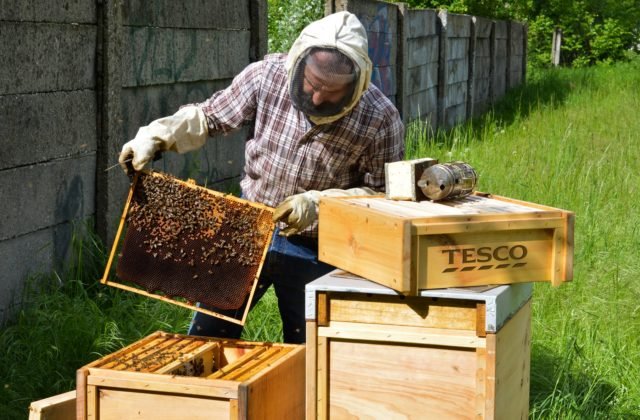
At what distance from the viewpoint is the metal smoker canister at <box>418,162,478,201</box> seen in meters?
3.12

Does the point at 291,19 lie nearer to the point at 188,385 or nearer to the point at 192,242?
the point at 192,242

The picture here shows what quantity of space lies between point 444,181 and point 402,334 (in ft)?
1.73

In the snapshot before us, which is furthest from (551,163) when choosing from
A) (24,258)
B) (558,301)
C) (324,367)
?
(324,367)

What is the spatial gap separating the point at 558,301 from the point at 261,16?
2990 mm

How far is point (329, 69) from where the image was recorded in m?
3.34

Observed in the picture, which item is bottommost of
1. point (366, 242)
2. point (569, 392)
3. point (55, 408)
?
point (569, 392)

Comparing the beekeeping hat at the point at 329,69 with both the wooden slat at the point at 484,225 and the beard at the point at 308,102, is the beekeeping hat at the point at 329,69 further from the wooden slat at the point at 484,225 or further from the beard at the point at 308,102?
the wooden slat at the point at 484,225

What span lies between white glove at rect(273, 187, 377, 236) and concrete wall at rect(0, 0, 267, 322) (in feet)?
5.28

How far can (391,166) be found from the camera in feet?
10.5

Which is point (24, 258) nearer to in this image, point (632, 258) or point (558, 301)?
point (558, 301)

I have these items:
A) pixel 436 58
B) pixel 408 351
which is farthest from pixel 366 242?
pixel 436 58

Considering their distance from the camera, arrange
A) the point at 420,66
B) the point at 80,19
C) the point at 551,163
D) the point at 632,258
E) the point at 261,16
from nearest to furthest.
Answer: the point at 80,19
the point at 632,258
the point at 261,16
the point at 551,163
the point at 420,66

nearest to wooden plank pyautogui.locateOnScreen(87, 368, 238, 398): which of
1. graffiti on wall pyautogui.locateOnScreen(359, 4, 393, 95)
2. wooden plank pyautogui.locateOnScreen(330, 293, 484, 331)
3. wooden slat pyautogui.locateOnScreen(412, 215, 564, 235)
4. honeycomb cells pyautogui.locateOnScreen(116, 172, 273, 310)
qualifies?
wooden plank pyautogui.locateOnScreen(330, 293, 484, 331)

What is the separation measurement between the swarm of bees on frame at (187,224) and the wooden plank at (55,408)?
604 mm
